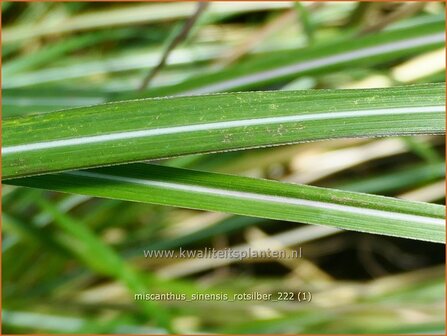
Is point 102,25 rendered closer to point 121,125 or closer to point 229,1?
point 229,1

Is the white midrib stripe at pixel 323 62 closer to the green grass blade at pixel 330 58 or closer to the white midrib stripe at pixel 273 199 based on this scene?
the green grass blade at pixel 330 58

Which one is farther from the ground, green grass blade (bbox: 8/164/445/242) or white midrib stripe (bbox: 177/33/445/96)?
white midrib stripe (bbox: 177/33/445/96)

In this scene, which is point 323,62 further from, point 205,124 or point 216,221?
point 216,221

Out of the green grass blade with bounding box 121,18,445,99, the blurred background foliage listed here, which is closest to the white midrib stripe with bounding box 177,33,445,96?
the green grass blade with bounding box 121,18,445,99

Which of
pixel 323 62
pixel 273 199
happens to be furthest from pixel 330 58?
pixel 273 199

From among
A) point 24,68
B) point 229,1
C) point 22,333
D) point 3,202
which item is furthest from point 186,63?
point 22,333

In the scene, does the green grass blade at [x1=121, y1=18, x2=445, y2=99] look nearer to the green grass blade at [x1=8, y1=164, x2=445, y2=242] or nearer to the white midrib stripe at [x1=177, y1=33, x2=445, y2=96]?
the white midrib stripe at [x1=177, y1=33, x2=445, y2=96]
